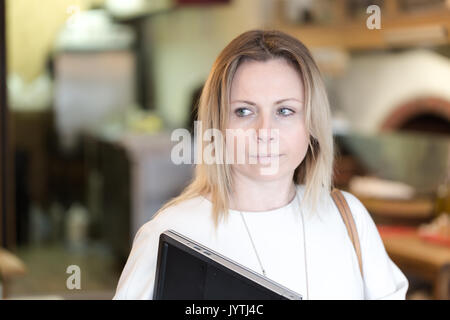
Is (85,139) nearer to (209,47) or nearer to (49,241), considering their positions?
(49,241)

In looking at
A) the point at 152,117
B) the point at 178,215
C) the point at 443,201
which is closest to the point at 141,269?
the point at 178,215

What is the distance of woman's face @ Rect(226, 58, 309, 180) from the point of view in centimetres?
129

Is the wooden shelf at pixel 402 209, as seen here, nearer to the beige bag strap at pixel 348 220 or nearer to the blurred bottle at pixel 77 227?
the beige bag strap at pixel 348 220

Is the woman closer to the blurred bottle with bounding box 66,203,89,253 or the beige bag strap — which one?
the beige bag strap

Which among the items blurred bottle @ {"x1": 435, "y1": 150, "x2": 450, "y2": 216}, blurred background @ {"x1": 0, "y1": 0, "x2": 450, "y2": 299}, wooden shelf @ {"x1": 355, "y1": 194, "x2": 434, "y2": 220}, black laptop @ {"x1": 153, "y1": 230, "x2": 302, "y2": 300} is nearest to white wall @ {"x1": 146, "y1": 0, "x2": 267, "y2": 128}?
blurred background @ {"x1": 0, "y1": 0, "x2": 450, "y2": 299}

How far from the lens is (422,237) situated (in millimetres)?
3182

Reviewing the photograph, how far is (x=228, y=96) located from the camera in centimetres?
131

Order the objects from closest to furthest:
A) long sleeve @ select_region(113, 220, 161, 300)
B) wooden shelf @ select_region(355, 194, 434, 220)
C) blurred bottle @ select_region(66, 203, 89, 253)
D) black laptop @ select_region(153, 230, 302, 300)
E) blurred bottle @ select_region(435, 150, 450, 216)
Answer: black laptop @ select_region(153, 230, 302, 300) → long sleeve @ select_region(113, 220, 161, 300) → blurred bottle @ select_region(435, 150, 450, 216) → wooden shelf @ select_region(355, 194, 434, 220) → blurred bottle @ select_region(66, 203, 89, 253)

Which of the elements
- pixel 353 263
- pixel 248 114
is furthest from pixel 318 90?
pixel 353 263

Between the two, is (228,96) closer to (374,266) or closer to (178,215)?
(178,215)

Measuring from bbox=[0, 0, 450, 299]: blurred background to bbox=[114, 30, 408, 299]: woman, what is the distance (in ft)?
5.34

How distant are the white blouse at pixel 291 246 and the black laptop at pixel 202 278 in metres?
0.13

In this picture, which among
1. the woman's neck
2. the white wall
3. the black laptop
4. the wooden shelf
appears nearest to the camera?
the black laptop

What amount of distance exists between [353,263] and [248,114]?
351mm
